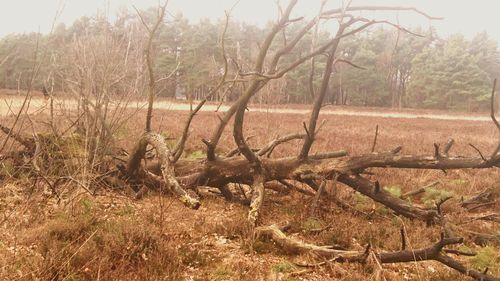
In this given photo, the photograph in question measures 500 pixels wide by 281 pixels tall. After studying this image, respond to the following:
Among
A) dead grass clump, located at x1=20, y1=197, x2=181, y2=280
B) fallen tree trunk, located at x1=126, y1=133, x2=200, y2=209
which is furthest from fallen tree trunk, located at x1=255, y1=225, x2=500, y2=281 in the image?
dead grass clump, located at x1=20, y1=197, x2=181, y2=280

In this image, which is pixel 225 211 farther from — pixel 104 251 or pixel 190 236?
pixel 104 251

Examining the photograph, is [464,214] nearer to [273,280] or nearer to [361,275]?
[361,275]

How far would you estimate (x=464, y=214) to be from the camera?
5.88m

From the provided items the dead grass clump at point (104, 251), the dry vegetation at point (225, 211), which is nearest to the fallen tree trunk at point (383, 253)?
the dry vegetation at point (225, 211)

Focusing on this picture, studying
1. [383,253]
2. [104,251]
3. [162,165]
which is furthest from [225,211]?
[383,253]

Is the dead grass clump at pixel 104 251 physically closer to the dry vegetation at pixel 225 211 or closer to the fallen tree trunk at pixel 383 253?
the dry vegetation at pixel 225 211

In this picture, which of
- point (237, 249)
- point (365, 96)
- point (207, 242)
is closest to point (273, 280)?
point (237, 249)

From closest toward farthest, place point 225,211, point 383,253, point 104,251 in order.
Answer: point 383,253 → point 104,251 → point 225,211

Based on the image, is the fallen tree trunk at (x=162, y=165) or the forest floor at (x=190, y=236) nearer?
the forest floor at (x=190, y=236)

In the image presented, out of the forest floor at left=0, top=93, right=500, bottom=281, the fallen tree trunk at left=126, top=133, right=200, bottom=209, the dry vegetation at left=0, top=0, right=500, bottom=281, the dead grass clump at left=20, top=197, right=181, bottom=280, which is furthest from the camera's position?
the fallen tree trunk at left=126, top=133, right=200, bottom=209

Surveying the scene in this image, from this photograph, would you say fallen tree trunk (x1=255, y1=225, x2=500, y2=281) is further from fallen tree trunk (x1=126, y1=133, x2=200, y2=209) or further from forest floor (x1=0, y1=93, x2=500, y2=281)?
fallen tree trunk (x1=126, y1=133, x2=200, y2=209)

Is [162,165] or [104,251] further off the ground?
[162,165]

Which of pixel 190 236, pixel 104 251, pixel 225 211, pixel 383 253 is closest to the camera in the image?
pixel 383 253

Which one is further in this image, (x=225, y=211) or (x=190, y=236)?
(x=225, y=211)
